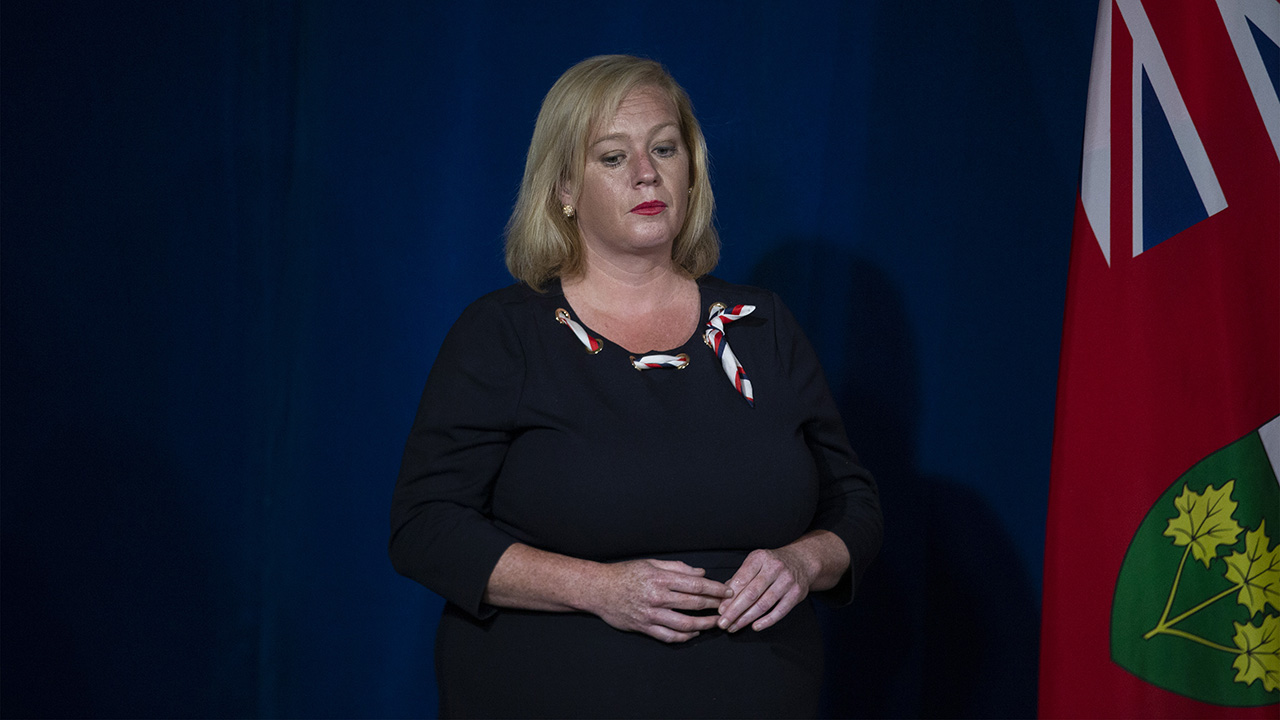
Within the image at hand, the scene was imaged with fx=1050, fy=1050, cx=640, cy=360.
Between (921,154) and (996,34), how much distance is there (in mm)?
324

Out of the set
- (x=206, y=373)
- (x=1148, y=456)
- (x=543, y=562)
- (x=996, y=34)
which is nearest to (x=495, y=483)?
(x=543, y=562)

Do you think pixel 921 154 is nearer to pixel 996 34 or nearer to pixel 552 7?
pixel 996 34

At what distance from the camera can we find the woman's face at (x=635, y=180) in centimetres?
160

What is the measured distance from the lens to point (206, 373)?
2303 mm

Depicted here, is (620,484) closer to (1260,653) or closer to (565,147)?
(565,147)

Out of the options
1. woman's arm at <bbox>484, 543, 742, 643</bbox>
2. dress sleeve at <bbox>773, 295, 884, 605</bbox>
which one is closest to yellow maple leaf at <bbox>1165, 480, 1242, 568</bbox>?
dress sleeve at <bbox>773, 295, 884, 605</bbox>

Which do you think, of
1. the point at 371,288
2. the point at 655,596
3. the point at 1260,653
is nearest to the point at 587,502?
the point at 655,596

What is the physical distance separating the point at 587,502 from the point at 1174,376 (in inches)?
33.3

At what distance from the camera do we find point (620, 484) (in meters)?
1.42

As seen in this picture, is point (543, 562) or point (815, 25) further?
point (815, 25)

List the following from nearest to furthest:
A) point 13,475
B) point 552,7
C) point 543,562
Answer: point 543,562
point 13,475
point 552,7

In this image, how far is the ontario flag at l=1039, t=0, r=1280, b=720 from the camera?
146 centimetres

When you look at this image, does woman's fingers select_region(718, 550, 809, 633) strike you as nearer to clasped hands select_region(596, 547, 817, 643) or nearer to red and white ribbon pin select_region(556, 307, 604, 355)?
clasped hands select_region(596, 547, 817, 643)

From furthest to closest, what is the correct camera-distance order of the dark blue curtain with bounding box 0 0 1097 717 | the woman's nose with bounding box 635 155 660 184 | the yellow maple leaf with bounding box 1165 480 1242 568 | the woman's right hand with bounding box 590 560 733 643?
the dark blue curtain with bounding box 0 0 1097 717 < the woman's nose with bounding box 635 155 660 184 < the yellow maple leaf with bounding box 1165 480 1242 568 < the woman's right hand with bounding box 590 560 733 643
